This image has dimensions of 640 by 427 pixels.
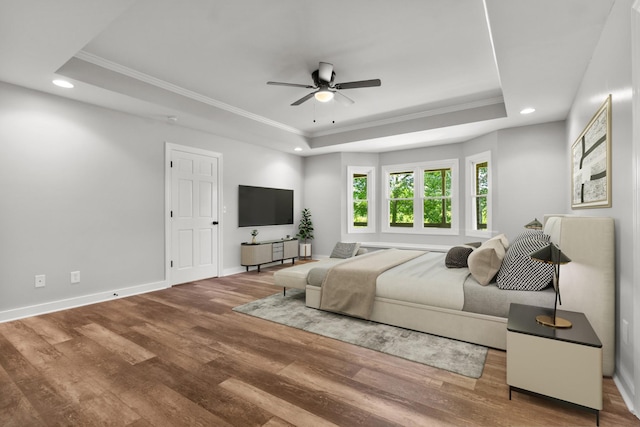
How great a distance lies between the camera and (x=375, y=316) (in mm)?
3166

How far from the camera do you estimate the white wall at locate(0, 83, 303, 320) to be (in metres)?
3.36

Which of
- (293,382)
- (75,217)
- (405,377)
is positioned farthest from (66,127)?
(405,377)

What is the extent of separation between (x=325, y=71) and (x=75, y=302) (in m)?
4.13

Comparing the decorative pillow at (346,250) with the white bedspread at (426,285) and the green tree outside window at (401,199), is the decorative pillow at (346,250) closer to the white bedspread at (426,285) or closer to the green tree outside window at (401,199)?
the white bedspread at (426,285)

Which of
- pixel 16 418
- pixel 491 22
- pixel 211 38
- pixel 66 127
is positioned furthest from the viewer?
pixel 66 127

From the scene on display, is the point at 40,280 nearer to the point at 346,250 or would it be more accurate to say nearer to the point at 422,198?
the point at 346,250

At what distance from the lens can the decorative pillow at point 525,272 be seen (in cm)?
256

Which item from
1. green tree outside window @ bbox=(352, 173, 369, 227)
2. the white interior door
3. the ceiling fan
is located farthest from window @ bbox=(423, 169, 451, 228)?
the white interior door

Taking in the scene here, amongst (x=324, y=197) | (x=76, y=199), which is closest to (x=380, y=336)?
(x=76, y=199)

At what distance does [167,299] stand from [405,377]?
330cm

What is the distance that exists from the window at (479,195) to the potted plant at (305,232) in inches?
136

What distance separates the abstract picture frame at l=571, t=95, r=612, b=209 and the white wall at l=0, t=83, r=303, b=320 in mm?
5153

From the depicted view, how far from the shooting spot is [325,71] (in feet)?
11.4

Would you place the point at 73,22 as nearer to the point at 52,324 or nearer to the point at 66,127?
the point at 66,127
